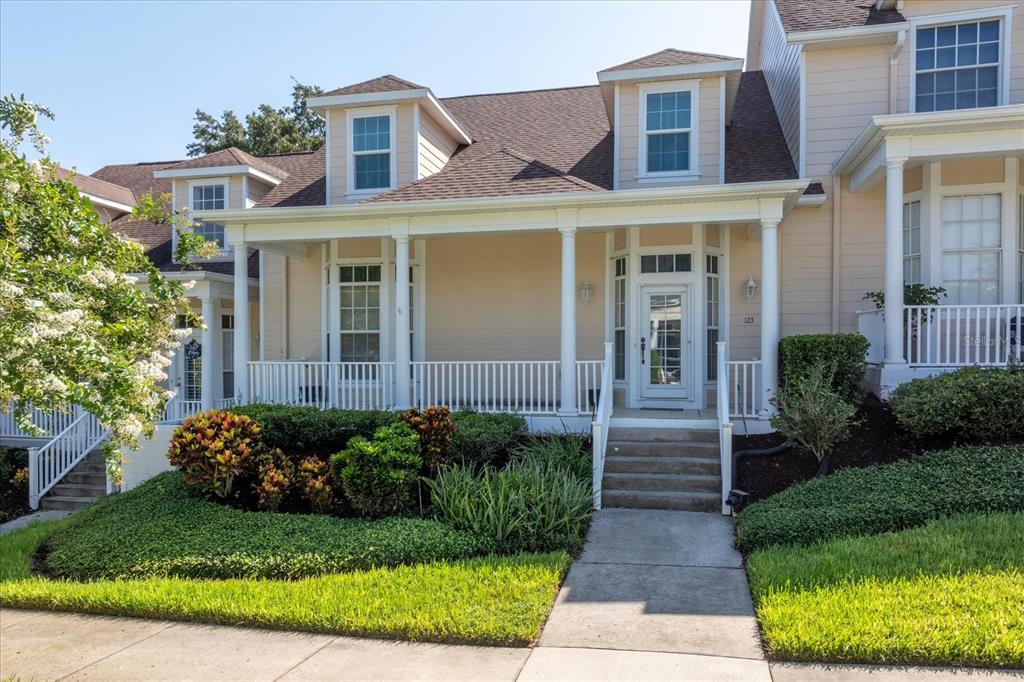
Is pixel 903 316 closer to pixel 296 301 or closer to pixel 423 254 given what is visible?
pixel 423 254

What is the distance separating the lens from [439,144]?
12422mm

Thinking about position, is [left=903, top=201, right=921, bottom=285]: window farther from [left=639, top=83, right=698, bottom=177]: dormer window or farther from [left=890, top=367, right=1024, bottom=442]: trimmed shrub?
[left=639, top=83, right=698, bottom=177]: dormer window

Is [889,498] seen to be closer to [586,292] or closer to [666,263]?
[666,263]

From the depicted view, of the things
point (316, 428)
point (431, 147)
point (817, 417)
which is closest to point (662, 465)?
point (817, 417)

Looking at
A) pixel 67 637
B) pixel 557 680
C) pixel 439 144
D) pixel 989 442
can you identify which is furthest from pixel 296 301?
pixel 989 442

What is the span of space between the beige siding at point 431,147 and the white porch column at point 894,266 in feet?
23.9

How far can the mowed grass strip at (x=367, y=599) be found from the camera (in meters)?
4.71

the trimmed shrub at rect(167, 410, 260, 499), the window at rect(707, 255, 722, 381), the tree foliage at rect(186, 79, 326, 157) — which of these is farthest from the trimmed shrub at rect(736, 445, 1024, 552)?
the tree foliage at rect(186, 79, 326, 157)

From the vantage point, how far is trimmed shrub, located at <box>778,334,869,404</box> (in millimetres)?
8102

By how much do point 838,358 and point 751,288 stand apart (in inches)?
103

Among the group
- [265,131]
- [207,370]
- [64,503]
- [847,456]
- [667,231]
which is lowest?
[64,503]

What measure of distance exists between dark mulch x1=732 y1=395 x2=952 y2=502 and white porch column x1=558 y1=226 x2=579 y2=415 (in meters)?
2.33

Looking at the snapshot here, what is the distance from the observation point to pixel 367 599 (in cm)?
518

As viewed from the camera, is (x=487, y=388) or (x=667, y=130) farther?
(x=667, y=130)
